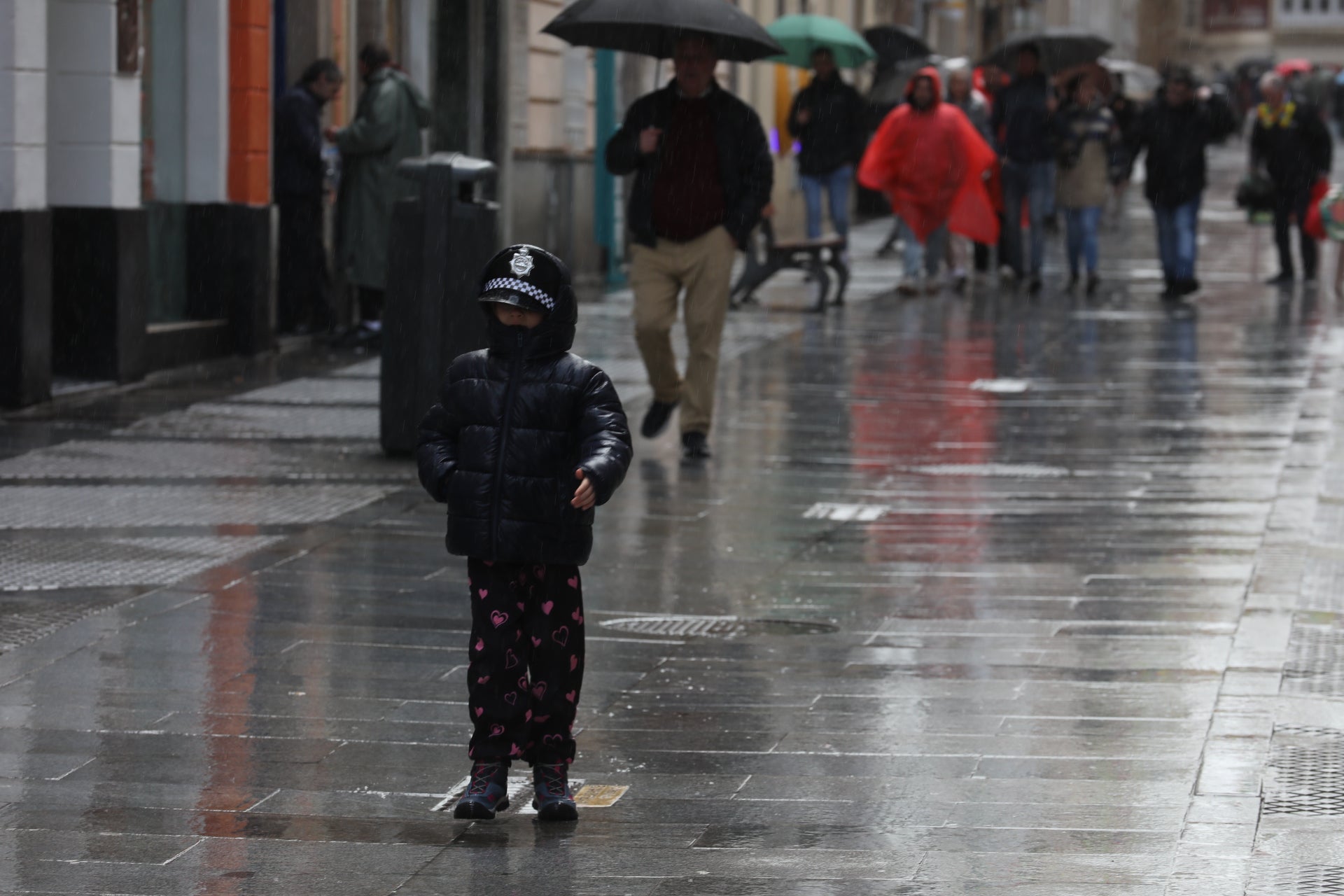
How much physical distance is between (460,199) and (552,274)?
5188 millimetres

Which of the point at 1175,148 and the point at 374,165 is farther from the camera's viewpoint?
the point at 1175,148

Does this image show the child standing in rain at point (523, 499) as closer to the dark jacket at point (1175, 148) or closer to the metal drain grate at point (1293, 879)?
the metal drain grate at point (1293, 879)

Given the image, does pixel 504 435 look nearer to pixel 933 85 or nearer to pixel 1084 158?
pixel 933 85

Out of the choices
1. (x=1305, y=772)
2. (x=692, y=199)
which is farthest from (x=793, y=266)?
(x=1305, y=772)

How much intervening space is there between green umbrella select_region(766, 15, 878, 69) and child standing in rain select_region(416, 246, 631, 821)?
1748 centimetres

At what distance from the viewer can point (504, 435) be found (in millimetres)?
5258

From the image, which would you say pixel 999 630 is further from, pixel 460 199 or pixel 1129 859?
pixel 460 199

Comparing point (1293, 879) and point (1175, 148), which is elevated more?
point (1175, 148)

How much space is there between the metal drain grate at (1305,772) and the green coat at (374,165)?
401 inches

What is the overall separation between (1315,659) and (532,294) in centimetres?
266

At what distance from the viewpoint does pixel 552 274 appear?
5.27 metres

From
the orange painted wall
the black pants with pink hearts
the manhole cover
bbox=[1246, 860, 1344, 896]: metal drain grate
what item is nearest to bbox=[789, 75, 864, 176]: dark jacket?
the orange painted wall

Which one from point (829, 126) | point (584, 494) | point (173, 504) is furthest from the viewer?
point (829, 126)

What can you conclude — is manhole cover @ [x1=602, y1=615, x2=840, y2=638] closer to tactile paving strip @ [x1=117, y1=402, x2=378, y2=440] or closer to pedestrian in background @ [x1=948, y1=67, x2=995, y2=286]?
tactile paving strip @ [x1=117, y1=402, x2=378, y2=440]
